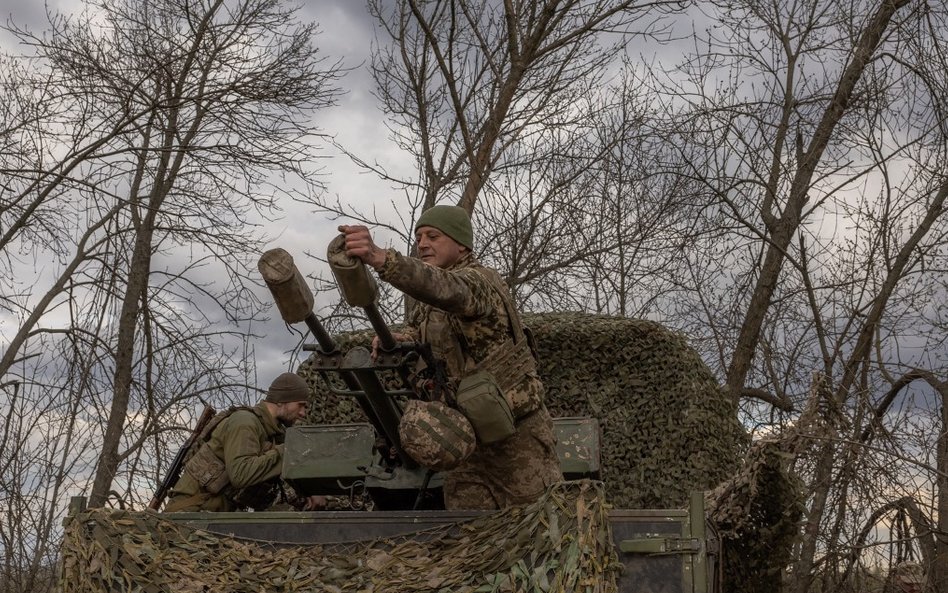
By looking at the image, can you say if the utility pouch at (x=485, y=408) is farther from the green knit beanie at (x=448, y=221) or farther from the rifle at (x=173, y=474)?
the rifle at (x=173, y=474)

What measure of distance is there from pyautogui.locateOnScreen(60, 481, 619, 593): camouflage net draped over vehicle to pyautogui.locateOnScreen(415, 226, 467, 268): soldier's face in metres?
1.33

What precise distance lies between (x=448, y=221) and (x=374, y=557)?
1623mm

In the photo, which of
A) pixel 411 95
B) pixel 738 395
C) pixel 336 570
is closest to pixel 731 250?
pixel 738 395

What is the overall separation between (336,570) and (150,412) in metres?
7.50

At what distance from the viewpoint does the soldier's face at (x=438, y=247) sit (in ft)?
18.2

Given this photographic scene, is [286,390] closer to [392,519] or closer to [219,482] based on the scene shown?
[219,482]

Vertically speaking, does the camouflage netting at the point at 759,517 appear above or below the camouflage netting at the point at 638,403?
below

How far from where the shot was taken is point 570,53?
12430 millimetres

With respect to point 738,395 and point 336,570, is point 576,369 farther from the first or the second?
point 336,570

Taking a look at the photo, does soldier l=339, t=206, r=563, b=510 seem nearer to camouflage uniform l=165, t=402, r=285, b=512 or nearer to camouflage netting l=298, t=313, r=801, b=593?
camouflage uniform l=165, t=402, r=285, b=512

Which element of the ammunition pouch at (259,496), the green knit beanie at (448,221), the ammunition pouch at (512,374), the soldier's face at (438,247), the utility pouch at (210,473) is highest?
the green knit beanie at (448,221)

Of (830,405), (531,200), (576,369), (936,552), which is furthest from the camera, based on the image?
(531,200)

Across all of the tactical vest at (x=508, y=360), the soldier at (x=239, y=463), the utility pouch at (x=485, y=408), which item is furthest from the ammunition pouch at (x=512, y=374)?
the soldier at (x=239, y=463)

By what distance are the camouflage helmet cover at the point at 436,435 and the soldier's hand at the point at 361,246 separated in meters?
0.75
